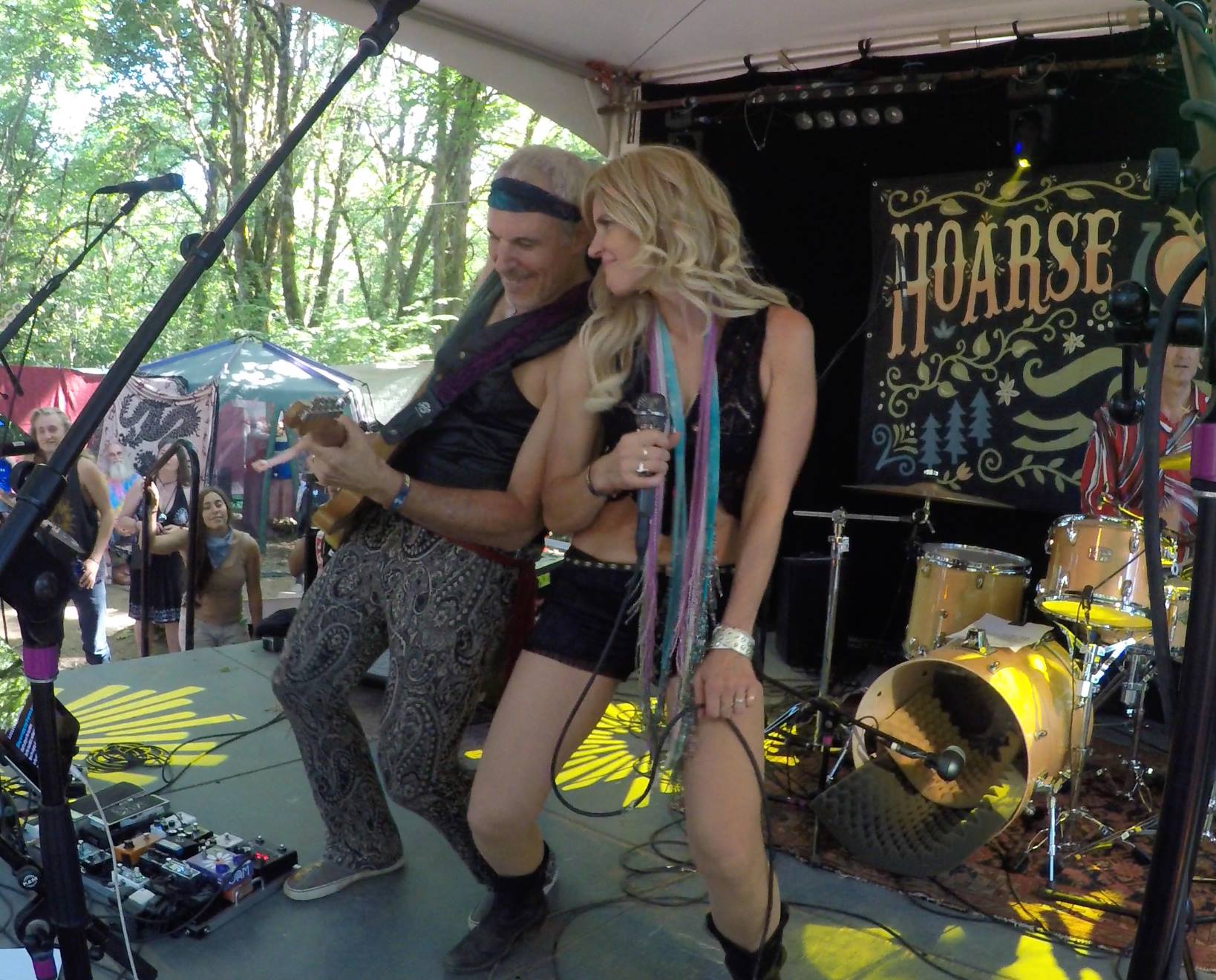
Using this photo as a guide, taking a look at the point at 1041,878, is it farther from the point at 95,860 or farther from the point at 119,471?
the point at 119,471

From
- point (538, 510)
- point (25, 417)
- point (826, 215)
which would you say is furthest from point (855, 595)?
point (25, 417)

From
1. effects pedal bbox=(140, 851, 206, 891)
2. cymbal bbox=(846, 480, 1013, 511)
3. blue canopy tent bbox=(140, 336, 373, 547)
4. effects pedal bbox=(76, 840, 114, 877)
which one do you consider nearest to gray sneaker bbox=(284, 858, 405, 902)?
effects pedal bbox=(140, 851, 206, 891)

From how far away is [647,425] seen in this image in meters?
2.03

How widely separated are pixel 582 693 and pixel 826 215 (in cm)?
506

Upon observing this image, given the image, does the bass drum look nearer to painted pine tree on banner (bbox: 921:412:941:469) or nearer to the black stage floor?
the black stage floor

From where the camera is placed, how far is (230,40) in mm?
19109

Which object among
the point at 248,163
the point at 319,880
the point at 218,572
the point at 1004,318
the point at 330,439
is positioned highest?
the point at 248,163

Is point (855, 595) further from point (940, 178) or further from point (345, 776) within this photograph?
point (345, 776)

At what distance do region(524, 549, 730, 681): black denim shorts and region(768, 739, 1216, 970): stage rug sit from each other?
5.29 ft

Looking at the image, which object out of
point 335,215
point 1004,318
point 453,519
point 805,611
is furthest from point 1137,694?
point 335,215

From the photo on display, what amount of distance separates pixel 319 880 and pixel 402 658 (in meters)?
0.87

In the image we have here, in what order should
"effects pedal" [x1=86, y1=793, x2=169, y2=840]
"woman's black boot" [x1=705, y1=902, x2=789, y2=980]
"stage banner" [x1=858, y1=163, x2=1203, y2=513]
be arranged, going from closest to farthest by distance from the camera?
1. "woman's black boot" [x1=705, y1=902, x2=789, y2=980]
2. "effects pedal" [x1=86, y1=793, x2=169, y2=840]
3. "stage banner" [x1=858, y1=163, x2=1203, y2=513]

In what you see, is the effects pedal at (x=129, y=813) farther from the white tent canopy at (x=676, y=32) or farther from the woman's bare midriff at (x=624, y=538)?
the white tent canopy at (x=676, y=32)

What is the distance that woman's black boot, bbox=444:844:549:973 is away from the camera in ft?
8.71
